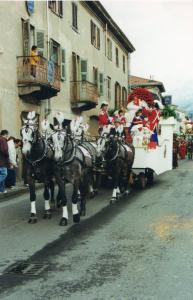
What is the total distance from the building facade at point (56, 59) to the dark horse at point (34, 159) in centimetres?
772

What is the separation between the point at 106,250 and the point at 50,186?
154 inches

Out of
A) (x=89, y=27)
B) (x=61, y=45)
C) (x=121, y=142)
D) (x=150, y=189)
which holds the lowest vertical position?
(x=150, y=189)

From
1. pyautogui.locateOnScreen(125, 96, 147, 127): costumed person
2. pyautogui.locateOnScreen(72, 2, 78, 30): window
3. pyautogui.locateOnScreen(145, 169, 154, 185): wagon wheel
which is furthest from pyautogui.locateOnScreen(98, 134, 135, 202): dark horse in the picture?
pyautogui.locateOnScreen(72, 2, 78, 30): window

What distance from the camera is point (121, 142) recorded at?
13.2m

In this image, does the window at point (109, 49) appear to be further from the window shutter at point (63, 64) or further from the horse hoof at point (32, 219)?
the horse hoof at point (32, 219)

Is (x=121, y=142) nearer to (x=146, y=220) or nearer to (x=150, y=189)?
(x=150, y=189)

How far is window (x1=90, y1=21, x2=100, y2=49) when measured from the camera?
96.5 ft

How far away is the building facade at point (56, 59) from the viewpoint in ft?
58.7

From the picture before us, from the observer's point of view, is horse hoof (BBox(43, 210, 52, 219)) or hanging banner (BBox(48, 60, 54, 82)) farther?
hanging banner (BBox(48, 60, 54, 82))

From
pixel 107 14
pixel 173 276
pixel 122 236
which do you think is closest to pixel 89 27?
pixel 107 14

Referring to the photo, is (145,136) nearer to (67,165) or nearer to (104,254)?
(67,165)

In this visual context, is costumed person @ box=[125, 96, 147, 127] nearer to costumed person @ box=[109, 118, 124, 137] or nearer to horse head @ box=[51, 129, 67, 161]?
costumed person @ box=[109, 118, 124, 137]

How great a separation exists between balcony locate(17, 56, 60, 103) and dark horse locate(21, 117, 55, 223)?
9023mm

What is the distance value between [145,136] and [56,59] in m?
9.82
